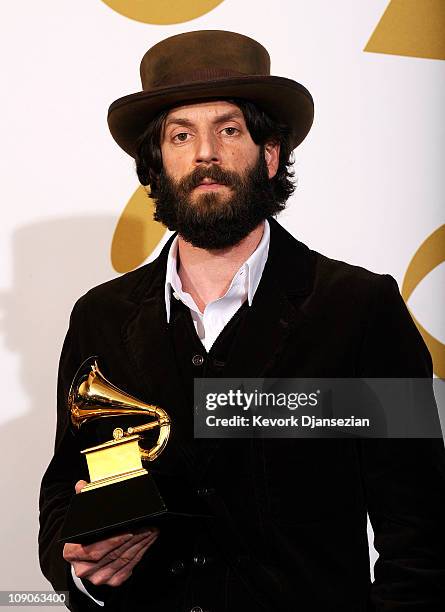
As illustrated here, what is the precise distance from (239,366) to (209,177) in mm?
437

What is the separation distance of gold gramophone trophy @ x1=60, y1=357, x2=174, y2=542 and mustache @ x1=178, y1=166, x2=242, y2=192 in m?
0.45

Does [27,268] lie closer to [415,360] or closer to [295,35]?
[295,35]

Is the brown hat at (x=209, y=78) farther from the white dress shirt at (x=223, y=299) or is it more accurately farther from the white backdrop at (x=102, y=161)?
the white backdrop at (x=102, y=161)

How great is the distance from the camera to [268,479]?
2.02m

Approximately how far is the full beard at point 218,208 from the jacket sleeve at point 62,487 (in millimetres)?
361

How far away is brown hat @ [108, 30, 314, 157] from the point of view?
2.18 metres

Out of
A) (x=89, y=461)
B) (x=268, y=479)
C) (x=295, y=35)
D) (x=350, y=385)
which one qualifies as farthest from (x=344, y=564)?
(x=295, y=35)

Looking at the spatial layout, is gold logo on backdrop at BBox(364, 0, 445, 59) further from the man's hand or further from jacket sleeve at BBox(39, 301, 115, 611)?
the man's hand

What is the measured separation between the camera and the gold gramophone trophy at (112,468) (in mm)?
1786

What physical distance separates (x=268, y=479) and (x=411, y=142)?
4.05ft

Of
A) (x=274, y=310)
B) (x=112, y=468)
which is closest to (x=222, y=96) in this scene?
(x=274, y=310)

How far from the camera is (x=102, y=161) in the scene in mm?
2824

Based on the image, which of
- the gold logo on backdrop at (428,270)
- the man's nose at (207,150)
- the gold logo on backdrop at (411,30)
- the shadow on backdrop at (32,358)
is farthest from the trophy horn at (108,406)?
the gold logo on backdrop at (411,30)

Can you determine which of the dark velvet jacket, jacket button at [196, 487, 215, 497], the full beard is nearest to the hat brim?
the full beard
